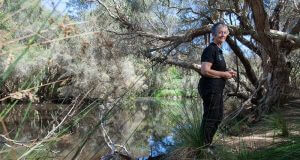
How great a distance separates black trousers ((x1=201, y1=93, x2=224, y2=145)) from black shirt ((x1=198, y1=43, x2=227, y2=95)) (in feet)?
0.23

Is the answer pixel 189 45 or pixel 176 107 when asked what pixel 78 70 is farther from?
pixel 176 107

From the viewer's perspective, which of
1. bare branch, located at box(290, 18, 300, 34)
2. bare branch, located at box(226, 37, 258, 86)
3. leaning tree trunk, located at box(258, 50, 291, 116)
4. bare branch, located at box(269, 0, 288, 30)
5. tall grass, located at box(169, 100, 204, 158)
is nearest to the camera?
tall grass, located at box(169, 100, 204, 158)

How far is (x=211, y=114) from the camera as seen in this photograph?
16.0ft

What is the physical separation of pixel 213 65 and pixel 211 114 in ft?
1.86

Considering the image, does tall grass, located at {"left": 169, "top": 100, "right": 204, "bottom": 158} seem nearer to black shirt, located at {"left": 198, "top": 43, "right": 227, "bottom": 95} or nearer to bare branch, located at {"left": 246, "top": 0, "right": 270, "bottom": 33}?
black shirt, located at {"left": 198, "top": 43, "right": 227, "bottom": 95}

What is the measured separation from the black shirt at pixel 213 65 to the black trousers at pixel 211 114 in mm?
70

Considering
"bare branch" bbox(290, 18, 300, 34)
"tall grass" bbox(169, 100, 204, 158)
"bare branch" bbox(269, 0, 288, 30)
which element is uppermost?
"bare branch" bbox(269, 0, 288, 30)

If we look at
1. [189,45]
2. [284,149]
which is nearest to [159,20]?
[189,45]

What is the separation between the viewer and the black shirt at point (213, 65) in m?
4.83

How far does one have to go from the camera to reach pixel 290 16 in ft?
37.9

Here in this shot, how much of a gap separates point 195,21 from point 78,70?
45.1 feet

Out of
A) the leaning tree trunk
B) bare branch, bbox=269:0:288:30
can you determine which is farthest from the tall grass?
bare branch, bbox=269:0:288:30

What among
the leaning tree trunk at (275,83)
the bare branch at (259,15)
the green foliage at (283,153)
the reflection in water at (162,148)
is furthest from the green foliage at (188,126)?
the leaning tree trunk at (275,83)

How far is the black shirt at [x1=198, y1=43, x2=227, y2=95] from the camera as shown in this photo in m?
4.83
